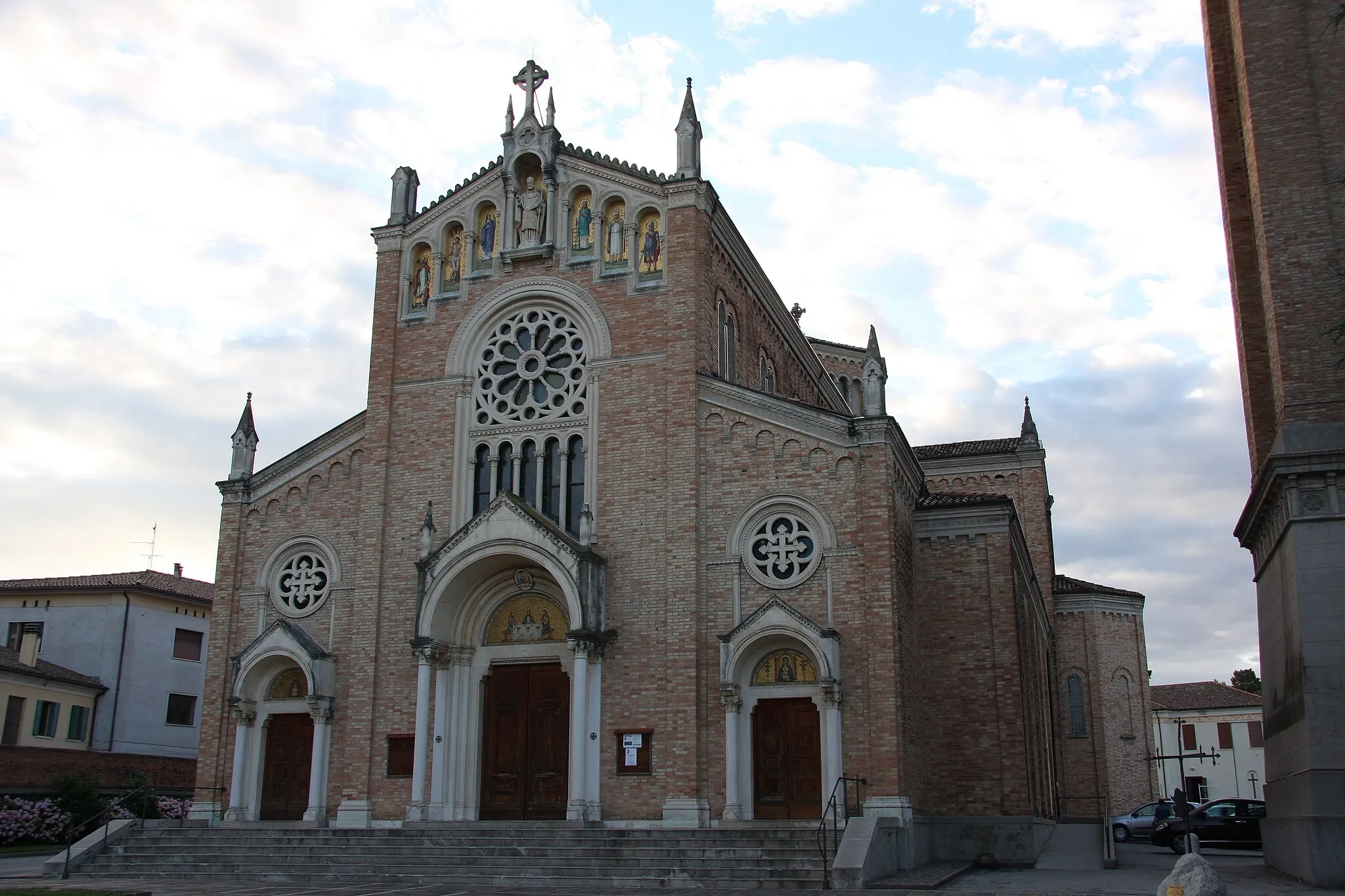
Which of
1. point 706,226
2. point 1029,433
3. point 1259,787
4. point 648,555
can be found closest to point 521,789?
point 648,555

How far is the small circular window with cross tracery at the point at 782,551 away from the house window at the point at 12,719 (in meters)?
23.2

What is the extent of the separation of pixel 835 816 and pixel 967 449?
26442 millimetres

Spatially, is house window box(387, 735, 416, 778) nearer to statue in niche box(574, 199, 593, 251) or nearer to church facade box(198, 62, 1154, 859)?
church facade box(198, 62, 1154, 859)

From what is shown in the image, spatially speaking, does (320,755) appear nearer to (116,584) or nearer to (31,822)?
(31,822)

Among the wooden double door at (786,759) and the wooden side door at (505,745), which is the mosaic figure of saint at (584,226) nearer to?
the wooden side door at (505,745)

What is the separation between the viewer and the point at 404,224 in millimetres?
28734

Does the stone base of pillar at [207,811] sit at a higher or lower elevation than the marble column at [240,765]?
lower

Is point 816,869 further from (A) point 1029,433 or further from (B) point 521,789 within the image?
(A) point 1029,433

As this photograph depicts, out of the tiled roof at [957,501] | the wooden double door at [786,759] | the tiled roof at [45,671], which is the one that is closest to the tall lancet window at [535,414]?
the wooden double door at [786,759]

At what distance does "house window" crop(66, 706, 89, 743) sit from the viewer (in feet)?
121

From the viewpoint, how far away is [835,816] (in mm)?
19219

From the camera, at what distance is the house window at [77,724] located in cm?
3684

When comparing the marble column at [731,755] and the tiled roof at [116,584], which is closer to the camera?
the marble column at [731,755]

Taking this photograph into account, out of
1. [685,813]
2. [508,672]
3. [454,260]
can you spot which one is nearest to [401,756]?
[508,672]
